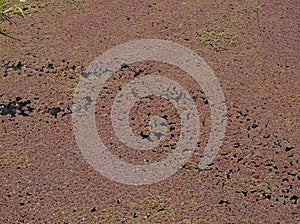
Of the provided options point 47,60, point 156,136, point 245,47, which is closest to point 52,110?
point 47,60

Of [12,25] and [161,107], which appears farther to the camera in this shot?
[12,25]

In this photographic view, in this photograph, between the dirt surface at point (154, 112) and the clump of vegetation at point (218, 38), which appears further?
the clump of vegetation at point (218, 38)

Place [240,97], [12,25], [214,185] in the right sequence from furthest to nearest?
[12,25], [240,97], [214,185]

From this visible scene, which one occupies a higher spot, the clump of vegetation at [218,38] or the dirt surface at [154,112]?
the clump of vegetation at [218,38]

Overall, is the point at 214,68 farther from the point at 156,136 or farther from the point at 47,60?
the point at 47,60

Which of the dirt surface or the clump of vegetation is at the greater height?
the clump of vegetation

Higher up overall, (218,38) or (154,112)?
(218,38)

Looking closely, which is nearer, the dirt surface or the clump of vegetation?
the dirt surface

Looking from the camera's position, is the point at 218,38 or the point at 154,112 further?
A: the point at 218,38
